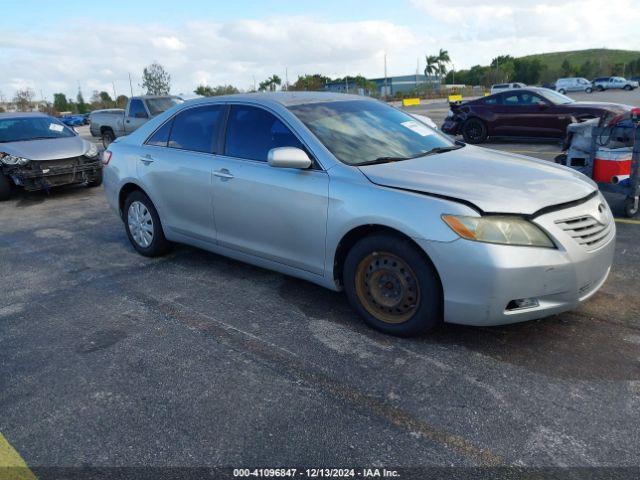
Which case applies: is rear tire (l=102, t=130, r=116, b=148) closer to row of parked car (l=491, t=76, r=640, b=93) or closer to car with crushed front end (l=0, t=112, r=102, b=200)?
car with crushed front end (l=0, t=112, r=102, b=200)

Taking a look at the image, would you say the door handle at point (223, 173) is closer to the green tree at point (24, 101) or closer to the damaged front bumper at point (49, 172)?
the damaged front bumper at point (49, 172)

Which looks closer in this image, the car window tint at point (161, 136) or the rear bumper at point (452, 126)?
the car window tint at point (161, 136)

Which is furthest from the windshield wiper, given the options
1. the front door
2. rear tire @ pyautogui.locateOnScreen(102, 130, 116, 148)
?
rear tire @ pyautogui.locateOnScreen(102, 130, 116, 148)

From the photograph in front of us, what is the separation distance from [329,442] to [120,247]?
4.30 metres

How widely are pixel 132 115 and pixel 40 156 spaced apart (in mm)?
7782

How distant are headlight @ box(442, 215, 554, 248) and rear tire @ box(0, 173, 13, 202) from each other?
867 cm

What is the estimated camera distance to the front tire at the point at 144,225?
5.25 m

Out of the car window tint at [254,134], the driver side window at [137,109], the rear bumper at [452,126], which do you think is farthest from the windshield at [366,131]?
the driver side window at [137,109]

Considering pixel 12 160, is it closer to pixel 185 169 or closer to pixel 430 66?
pixel 185 169

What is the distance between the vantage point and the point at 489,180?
340cm

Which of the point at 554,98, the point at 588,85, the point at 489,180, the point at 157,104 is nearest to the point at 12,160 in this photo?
the point at 157,104

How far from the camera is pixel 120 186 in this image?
5480 mm

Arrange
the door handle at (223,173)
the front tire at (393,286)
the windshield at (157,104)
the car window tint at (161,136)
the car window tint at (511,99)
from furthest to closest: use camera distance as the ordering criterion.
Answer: the windshield at (157,104) < the car window tint at (511,99) < the car window tint at (161,136) < the door handle at (223,173) < the front tire at (393,286)

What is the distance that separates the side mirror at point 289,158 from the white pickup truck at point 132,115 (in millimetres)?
11969
